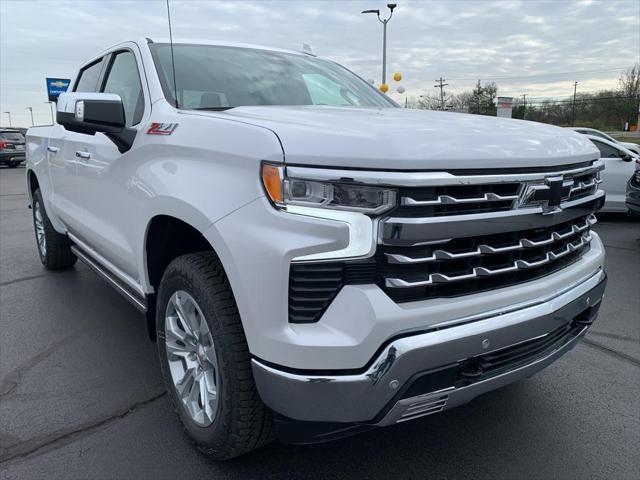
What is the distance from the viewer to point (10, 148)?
87.3ft

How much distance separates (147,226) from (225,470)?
122 centimetres

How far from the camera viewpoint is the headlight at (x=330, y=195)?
177 cm

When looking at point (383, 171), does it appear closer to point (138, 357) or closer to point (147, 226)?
point (147, 226)

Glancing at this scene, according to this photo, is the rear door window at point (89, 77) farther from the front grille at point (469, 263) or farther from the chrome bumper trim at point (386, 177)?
the front grille at point (469, 263)

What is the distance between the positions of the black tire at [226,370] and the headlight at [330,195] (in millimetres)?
528

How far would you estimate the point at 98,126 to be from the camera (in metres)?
2.76

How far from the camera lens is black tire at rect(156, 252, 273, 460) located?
6.65ft

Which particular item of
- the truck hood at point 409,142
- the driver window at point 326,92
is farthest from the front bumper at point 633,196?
the truck hood at point 409,142

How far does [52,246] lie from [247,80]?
138 inches

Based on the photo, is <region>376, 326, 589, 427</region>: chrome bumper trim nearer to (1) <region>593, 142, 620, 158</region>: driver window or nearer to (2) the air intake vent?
(2) the air intake vent

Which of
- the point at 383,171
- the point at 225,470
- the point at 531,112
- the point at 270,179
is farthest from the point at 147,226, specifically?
the point at 531,112

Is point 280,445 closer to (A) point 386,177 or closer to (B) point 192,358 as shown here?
(B) point 192,358

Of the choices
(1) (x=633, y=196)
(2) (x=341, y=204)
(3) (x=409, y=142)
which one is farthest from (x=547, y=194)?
(1) (x=633, y=196)

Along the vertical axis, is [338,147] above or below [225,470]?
above
